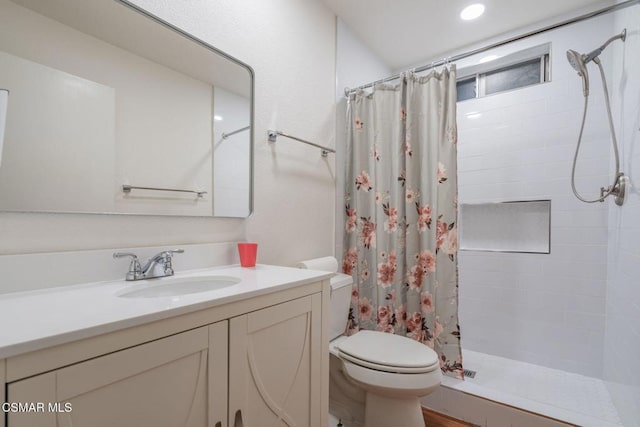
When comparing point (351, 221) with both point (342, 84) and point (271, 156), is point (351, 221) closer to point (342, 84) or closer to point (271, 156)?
point (271, 156)

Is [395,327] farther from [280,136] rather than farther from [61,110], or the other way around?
[61,110]

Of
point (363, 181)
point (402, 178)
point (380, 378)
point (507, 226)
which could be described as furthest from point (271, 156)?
point (507, 226)

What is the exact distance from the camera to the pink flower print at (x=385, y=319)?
1.82 metres

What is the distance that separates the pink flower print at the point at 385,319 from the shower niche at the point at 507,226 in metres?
0.93

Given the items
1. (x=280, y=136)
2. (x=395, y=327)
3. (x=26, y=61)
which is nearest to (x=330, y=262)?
(x=395, y=327)

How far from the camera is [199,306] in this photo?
2.27ft

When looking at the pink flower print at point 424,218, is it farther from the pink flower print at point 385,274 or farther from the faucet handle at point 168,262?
the faucet handle at point 168,262

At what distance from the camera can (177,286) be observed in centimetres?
107

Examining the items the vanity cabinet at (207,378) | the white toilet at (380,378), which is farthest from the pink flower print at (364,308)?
the vanity cabinet at (207,378)

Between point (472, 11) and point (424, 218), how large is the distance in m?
1.42

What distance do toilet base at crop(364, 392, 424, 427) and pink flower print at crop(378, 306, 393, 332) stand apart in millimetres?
533

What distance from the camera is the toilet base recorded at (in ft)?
4.16

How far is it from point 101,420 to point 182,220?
73 cm

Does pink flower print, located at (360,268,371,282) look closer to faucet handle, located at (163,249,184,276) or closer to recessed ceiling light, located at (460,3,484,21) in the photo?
faucet handle, located at (163,249,184,276)
